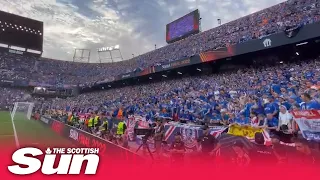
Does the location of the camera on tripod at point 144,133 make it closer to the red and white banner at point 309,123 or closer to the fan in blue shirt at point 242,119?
the fan in blue shirt at point 242,119

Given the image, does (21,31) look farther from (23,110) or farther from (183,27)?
(183,27)

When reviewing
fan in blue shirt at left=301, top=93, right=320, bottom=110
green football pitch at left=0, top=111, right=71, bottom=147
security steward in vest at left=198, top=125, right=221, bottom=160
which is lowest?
green football pitch at left=0, top=111, right=71, bottom=147

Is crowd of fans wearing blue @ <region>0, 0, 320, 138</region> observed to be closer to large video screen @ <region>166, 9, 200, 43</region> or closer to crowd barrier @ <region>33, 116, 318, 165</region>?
crowd barrier @ <region>33, 116, 318, 165</region>

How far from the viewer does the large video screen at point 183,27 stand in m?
42.4

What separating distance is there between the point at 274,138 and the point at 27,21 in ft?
224

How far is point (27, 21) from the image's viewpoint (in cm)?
6153

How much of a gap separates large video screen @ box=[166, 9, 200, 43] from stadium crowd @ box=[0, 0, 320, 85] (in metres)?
1.92

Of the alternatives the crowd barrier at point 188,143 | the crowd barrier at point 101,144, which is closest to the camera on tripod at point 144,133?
the crowd barrier at point 188,143

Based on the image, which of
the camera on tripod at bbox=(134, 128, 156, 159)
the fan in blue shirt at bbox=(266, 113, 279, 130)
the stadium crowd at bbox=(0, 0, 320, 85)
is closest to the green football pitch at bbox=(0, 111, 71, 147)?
the camera on tripod at bbox=(134, 128, 156, 159)

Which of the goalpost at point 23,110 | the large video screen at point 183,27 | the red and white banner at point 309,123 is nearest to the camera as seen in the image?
the red and white banner at point 309,123

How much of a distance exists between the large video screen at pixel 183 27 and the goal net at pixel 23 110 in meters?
27.0

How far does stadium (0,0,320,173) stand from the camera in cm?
748

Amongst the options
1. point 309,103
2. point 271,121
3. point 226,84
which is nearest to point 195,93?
point 226,84

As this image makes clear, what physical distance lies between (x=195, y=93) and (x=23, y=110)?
1079 inches
